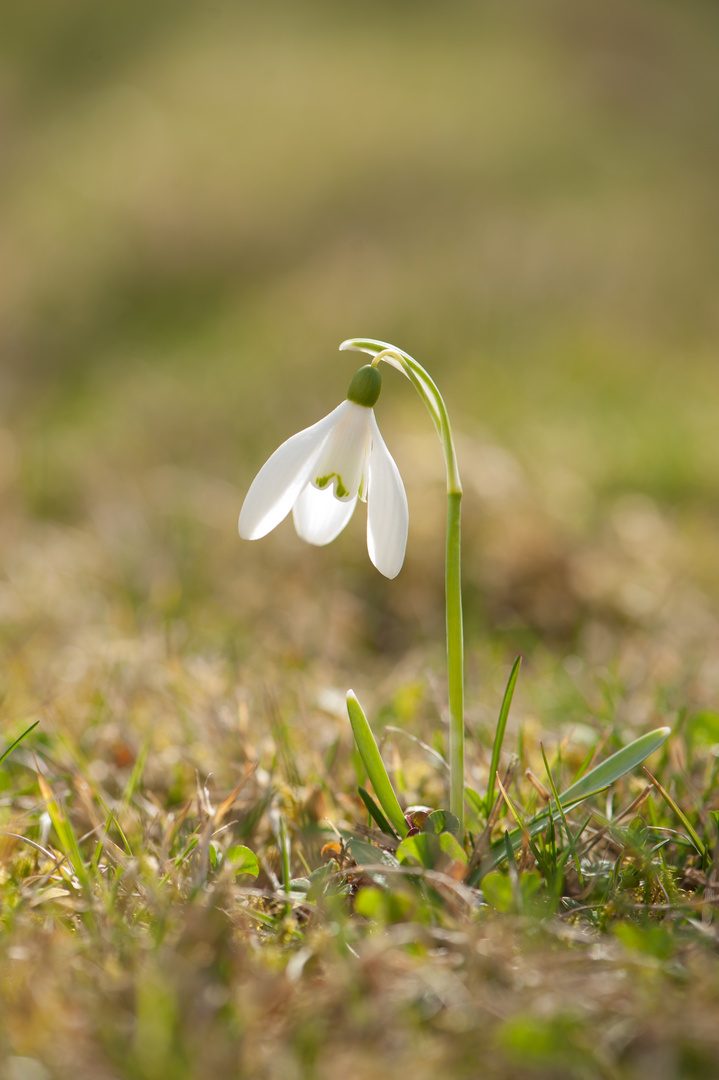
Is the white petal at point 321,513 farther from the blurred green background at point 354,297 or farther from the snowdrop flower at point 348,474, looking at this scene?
the blurred green background at point 354,297

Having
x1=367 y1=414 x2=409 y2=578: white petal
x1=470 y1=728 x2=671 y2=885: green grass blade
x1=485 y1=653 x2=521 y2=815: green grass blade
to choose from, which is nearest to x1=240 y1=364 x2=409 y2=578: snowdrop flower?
x1=367 y1=414 x2=409 y2=578: white petal

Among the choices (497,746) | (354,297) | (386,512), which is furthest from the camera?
(354,297)

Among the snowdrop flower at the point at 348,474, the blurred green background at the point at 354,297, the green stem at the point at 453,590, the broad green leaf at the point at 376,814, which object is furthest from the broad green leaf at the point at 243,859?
the blurred green background at the point at 354,297

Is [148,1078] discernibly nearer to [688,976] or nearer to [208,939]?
[208,939]

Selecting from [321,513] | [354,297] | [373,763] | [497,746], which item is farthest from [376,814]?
[354,297]

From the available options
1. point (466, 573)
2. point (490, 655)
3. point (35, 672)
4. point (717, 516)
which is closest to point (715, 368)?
point (717, 516)

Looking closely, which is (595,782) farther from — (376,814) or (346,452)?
(346,452)

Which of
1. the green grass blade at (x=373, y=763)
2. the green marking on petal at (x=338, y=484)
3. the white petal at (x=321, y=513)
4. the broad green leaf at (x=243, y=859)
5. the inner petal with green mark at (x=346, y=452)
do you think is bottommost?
the broad green leaf at (x=243, y=859)
